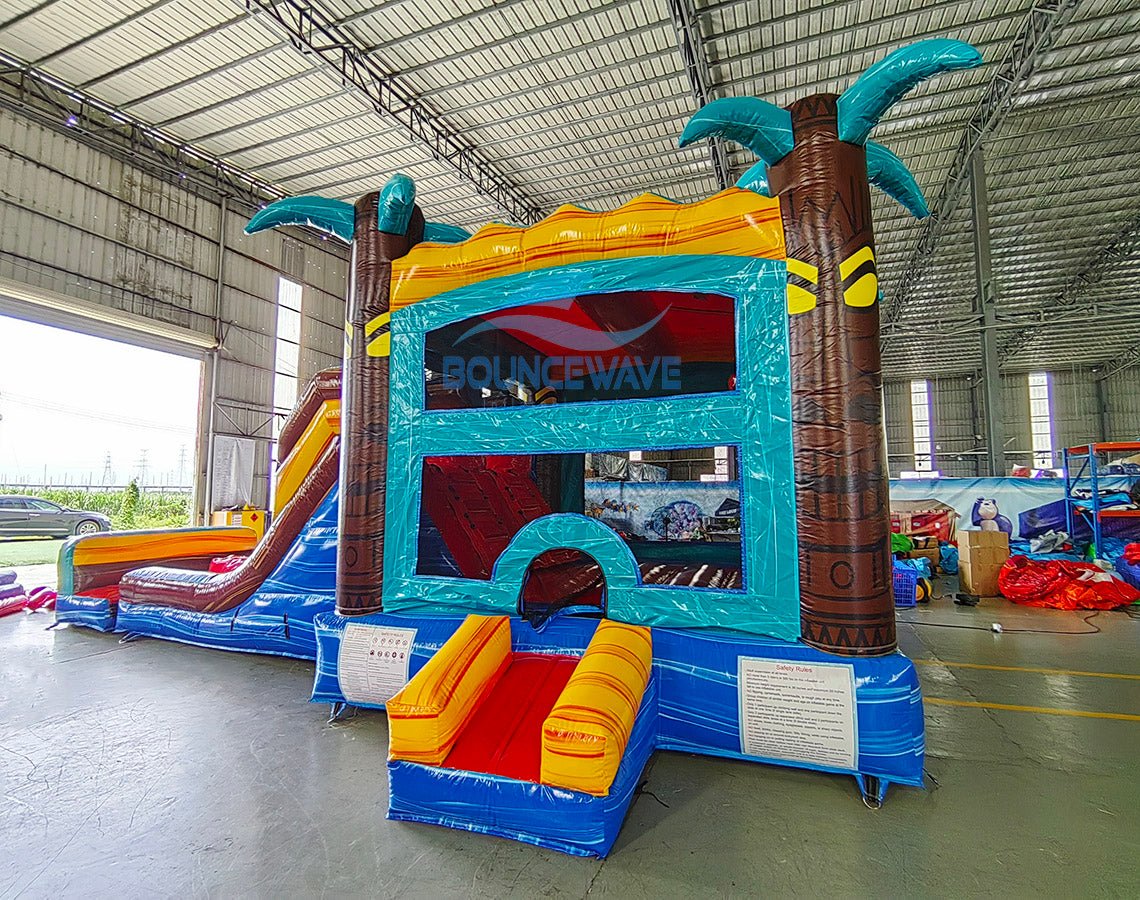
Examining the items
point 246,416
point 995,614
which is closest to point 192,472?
point 246,416

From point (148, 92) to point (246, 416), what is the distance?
6.39 metres

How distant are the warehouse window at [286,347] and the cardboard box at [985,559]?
1405 centimetres

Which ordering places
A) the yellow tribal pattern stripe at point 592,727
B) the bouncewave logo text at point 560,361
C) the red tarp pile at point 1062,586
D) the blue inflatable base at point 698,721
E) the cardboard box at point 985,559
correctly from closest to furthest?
the yellow tribal pattern stripe at point 592,727
the blue inflatable base at point 698,721
the bouncewave logo text at point 560,361
the red tarp pile at point 1062,586
the cardboard box at point 985,559

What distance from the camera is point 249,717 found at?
3400 mm

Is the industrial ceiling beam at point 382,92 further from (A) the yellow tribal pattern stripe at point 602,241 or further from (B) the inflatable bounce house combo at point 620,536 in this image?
(A) the yellow tribal pattern stripe at point 602,241

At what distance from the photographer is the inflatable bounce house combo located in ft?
7.68

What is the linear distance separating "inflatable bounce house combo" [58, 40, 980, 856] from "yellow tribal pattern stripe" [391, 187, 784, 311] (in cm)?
1

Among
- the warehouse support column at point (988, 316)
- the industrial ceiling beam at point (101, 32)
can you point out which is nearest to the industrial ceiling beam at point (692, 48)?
the warehouse support column at point (988, 316)

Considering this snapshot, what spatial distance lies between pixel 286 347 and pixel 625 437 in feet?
45.2

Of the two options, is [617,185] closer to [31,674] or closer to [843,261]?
[843,261]

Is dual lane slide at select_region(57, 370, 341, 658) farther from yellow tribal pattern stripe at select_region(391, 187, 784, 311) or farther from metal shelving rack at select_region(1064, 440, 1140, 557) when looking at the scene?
metal shelving rack at select_region(1064, 440, 1140, 557)

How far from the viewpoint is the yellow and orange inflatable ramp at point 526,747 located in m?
2.08

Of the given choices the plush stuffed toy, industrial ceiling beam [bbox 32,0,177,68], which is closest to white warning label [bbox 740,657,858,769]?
the plush stuffed toy

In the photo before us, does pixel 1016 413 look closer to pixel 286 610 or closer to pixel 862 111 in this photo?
pixel 862 111
